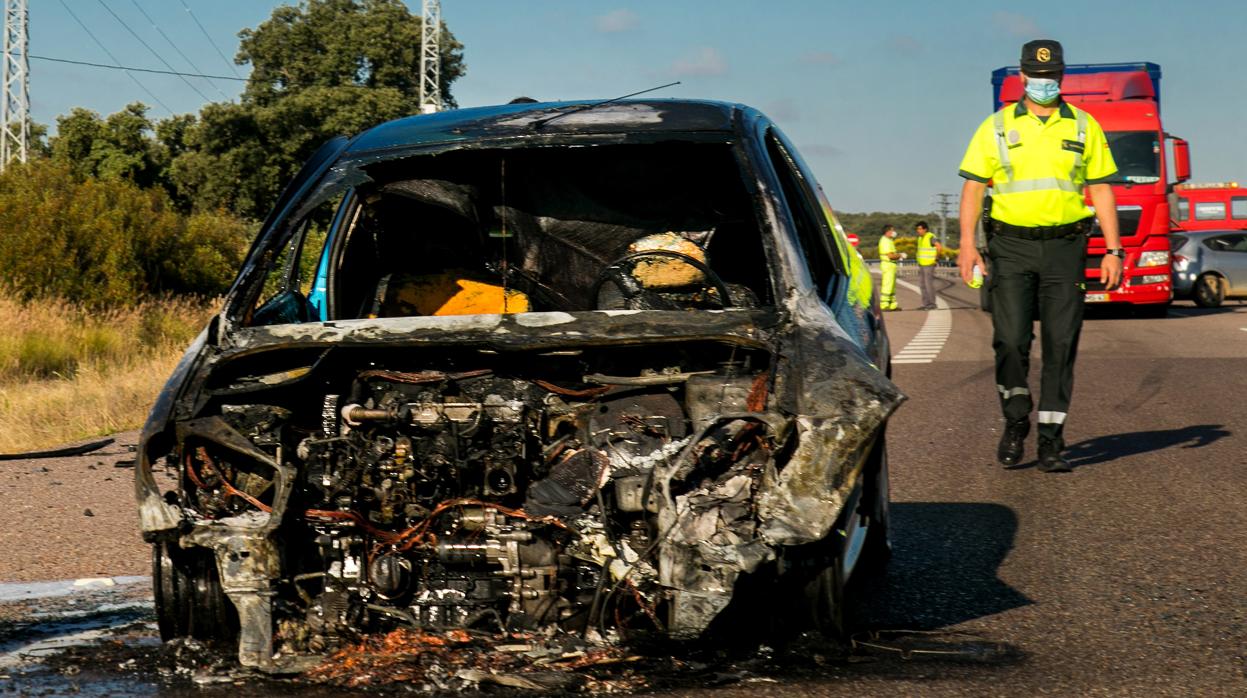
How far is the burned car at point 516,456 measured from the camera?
12.8 feet

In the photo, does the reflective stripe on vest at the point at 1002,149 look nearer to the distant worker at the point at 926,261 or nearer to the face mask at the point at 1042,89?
the face mask at the point at 1042,89

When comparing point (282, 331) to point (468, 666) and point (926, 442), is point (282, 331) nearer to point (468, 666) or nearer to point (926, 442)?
point (468, 666)

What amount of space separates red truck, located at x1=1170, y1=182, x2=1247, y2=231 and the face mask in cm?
3026

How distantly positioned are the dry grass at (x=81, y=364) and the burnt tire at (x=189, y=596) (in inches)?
244

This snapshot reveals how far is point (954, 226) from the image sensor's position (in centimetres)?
14500

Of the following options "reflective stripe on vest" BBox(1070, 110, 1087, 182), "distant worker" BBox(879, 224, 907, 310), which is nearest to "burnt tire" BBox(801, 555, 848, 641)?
"reflective stripe on vest" BBox(1070, 110, 1087, 182)

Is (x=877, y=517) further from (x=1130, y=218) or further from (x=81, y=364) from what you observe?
(x=1130, y=218)

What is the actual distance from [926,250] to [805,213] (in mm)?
25608

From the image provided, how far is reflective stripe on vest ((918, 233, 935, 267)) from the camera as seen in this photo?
30469 mm

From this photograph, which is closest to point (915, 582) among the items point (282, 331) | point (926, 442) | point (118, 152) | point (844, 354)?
point (844, 354)

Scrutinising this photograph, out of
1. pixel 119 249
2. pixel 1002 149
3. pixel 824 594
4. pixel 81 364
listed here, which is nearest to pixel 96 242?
pixel 119 249

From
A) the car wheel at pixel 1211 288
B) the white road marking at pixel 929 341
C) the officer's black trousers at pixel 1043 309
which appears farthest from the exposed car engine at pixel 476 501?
the car wheel at pixel 1211 288

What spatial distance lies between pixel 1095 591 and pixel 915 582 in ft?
1.91

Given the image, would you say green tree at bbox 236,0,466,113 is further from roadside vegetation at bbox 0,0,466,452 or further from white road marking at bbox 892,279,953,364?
white road marking at bbox 892,279,953,364
